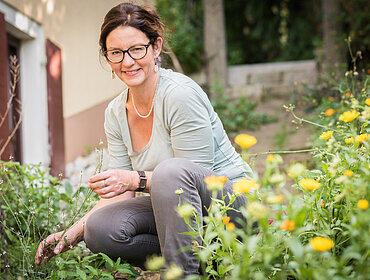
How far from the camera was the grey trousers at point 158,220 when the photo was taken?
1427 millimetres

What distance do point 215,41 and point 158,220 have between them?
19.5 feet

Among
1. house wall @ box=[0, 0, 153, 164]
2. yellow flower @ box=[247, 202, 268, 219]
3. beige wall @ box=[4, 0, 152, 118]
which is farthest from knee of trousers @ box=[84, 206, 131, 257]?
beige wall @ box=[4, 0, 152, 118]

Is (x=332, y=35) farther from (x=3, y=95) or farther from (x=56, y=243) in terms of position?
(x=56, y=243)

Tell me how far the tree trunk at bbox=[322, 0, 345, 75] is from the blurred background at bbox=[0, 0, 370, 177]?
14 mm

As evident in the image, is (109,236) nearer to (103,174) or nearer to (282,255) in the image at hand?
(103,174)

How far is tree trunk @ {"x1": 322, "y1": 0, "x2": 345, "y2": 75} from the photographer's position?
579 centimetres

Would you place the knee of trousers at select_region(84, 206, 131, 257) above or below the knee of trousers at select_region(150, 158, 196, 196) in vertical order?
below

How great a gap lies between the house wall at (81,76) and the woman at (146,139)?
237 cm

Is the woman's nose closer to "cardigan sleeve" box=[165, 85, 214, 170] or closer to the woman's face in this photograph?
the woman's face

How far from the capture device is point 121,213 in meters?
1.75

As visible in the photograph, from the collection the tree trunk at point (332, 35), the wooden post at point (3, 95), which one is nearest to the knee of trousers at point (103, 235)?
the wooden post at point (3, 95)

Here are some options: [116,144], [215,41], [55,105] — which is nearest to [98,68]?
[55,105]

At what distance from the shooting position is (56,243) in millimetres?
1707

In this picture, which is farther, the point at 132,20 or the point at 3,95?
the point at 3,95
